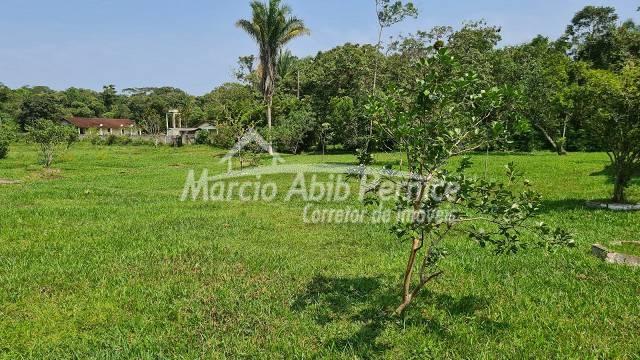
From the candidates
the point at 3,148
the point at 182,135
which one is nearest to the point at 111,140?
the point at 182,135

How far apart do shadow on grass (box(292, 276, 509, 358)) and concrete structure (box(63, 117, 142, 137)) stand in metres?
73.5

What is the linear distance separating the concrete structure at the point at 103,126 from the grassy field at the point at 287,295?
70.1 metres

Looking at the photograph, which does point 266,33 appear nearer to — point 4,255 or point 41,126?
point 41,126

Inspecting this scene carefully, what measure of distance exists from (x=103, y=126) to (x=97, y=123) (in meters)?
1.14

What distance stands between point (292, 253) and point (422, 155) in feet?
13.2

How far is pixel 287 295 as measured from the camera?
5887mm

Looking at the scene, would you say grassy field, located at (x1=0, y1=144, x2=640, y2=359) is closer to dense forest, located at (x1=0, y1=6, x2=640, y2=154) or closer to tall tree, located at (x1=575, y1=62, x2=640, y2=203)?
tall tree, located at (x1=575, y1=62, x2=640, y2=203)

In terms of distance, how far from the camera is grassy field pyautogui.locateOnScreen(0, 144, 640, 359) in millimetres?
4570

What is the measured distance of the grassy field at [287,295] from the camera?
4.57m

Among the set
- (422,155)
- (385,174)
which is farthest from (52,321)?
(422,155)

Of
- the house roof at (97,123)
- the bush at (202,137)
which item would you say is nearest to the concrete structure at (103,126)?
the house roof at (97,123)

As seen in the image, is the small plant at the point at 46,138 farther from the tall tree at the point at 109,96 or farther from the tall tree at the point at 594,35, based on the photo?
the tall tree at the point at 109,96

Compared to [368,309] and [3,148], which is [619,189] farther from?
[3,148]

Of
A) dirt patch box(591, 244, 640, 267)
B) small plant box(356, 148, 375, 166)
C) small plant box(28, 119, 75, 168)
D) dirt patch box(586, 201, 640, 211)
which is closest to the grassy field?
dirt patch box(591, 244, 640, 267)
